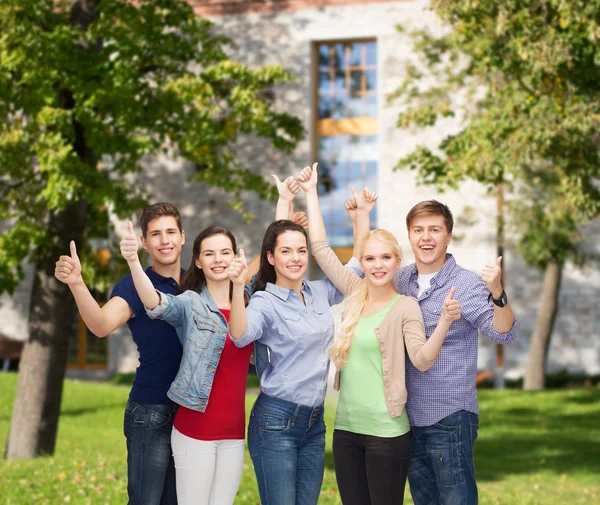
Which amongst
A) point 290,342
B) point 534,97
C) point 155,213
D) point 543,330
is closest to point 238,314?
point 290,342

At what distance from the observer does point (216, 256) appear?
4.51 metres

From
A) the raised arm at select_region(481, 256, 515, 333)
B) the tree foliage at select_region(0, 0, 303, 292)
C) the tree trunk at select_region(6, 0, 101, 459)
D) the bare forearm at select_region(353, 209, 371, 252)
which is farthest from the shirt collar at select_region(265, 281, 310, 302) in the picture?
the tree trunk at select_region(6, 0, 101, 459)

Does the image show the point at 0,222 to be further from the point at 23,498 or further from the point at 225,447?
the point at 225,447

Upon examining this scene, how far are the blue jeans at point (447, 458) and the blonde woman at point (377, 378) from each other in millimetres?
114

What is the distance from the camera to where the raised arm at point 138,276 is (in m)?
4.20

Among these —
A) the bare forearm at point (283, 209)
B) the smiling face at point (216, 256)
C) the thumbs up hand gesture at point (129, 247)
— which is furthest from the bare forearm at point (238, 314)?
the bare forearm at point (283, 209)

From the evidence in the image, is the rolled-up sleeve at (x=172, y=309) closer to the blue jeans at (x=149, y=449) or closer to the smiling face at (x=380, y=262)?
the blue jeans at (x=149, y=449)

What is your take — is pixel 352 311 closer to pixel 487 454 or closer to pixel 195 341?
pixel 195 341

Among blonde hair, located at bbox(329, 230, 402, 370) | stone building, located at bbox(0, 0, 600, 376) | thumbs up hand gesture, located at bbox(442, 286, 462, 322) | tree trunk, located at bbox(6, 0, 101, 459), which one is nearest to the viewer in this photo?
thumbs up hand gesture, located at bbox(442, 286, 462, 322)

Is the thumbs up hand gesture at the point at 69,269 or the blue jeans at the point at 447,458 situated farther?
the blue jeans at the point at 447,458

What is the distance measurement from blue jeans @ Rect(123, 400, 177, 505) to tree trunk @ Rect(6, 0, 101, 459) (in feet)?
26.2

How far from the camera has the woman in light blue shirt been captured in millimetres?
4301

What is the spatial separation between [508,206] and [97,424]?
10.8 m

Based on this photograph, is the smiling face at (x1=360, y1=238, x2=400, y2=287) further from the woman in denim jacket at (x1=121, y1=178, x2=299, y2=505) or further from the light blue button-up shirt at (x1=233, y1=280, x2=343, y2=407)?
the woman in denim jacket at (x1=121, y1=178, x2=299, y2=505)
